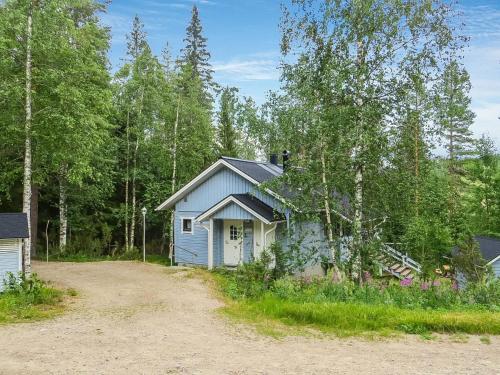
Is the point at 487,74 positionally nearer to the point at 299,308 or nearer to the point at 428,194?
the point at 428,194

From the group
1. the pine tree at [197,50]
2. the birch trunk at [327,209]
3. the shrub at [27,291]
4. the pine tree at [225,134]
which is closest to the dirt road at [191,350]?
the shrub at [27,291]

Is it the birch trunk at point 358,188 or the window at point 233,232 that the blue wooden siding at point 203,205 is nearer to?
the window at point 233,232

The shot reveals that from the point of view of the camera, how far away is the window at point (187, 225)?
67.4ft

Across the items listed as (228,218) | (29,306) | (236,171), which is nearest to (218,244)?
(228,218)

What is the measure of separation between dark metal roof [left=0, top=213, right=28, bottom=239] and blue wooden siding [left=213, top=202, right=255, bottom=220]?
7.68 m

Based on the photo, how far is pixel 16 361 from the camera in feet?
22.9

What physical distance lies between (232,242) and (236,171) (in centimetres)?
322

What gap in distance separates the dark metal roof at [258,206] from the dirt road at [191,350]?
654 centimetres

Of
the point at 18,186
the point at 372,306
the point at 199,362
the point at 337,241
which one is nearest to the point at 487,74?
the point at 337,241

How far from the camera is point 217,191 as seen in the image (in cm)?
1973

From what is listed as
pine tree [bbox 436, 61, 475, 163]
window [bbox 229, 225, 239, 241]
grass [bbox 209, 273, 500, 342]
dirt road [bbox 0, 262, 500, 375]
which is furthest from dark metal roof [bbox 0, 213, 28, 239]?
pine tree [bbox 436, 61, 475, 163]

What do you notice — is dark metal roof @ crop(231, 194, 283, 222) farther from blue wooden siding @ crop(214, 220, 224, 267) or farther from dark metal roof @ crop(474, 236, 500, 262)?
dark metal roof @ crop(474, 236, 500, 262)

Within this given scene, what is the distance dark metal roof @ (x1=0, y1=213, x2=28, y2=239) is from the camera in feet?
40.2

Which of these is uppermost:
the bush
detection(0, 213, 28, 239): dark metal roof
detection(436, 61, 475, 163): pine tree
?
detection(436, 61, 475, 163): pine tree
